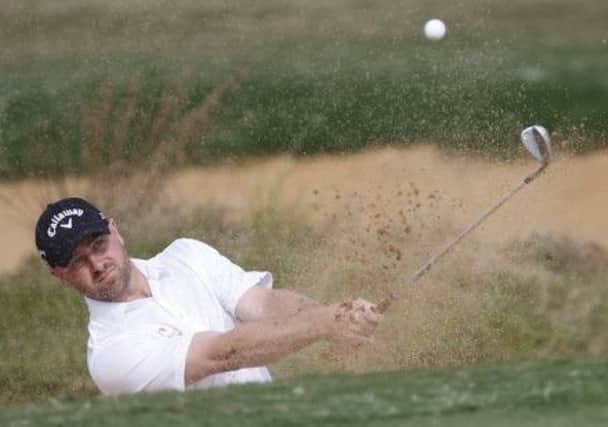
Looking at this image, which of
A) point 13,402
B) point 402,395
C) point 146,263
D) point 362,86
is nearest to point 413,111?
point 362,86

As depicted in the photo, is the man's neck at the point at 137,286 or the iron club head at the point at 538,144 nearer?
the man's neck at the point at 137,286

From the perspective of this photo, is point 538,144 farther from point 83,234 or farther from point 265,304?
point 83,234

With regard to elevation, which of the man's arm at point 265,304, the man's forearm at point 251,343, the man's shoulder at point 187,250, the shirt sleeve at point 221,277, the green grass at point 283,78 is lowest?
the man's forearm at point 251,343

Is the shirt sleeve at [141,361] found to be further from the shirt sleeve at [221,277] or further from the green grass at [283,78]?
the green grass at [283,78]

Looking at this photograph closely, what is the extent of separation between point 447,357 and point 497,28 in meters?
3.09

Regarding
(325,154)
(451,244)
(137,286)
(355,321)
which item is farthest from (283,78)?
(355,321)

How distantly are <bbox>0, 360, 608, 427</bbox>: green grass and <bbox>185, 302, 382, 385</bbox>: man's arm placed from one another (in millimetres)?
649

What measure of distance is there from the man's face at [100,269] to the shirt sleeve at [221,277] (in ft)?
1.05

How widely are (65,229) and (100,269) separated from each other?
0.15m

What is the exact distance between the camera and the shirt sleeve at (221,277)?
5.82 metres

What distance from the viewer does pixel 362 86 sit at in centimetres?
1013

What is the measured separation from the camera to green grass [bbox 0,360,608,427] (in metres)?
4.19

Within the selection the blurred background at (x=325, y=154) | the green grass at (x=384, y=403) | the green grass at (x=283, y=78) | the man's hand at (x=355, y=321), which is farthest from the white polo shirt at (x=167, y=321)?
the green grass at (x=283, y=78)

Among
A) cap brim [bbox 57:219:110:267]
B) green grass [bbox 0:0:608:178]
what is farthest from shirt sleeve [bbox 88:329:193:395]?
green grass [bbox 0:0:608:178]
